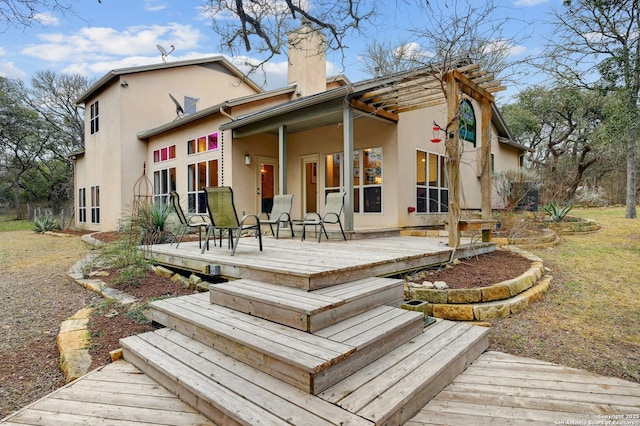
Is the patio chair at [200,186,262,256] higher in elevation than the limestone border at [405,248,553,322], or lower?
higher

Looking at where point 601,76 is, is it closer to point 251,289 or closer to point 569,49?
point 569,49

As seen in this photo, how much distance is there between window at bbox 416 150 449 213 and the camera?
8406 millimetres

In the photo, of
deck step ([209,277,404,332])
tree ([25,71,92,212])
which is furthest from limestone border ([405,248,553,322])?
tree ([25,71,92,212])

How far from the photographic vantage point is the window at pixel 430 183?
8406 mm

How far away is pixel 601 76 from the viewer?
21.8ft

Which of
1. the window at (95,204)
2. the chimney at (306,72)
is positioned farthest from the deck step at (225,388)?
the window at (95,204)

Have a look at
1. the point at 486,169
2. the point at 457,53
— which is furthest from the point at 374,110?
the point at 486,169

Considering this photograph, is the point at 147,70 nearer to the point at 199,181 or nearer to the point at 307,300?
the point at 199,181

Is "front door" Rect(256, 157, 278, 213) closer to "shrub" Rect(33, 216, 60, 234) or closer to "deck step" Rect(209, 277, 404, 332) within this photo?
"deck step" Rect(209, 277, 404, 332)

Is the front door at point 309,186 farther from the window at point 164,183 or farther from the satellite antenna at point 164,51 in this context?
the satellite antenna at point 164,51

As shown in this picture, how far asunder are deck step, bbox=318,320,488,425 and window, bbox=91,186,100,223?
14.6 meters

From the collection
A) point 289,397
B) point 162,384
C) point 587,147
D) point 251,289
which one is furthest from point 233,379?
point 587,147

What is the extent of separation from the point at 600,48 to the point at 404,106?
392cm

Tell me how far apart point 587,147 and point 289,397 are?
62.7 ft
